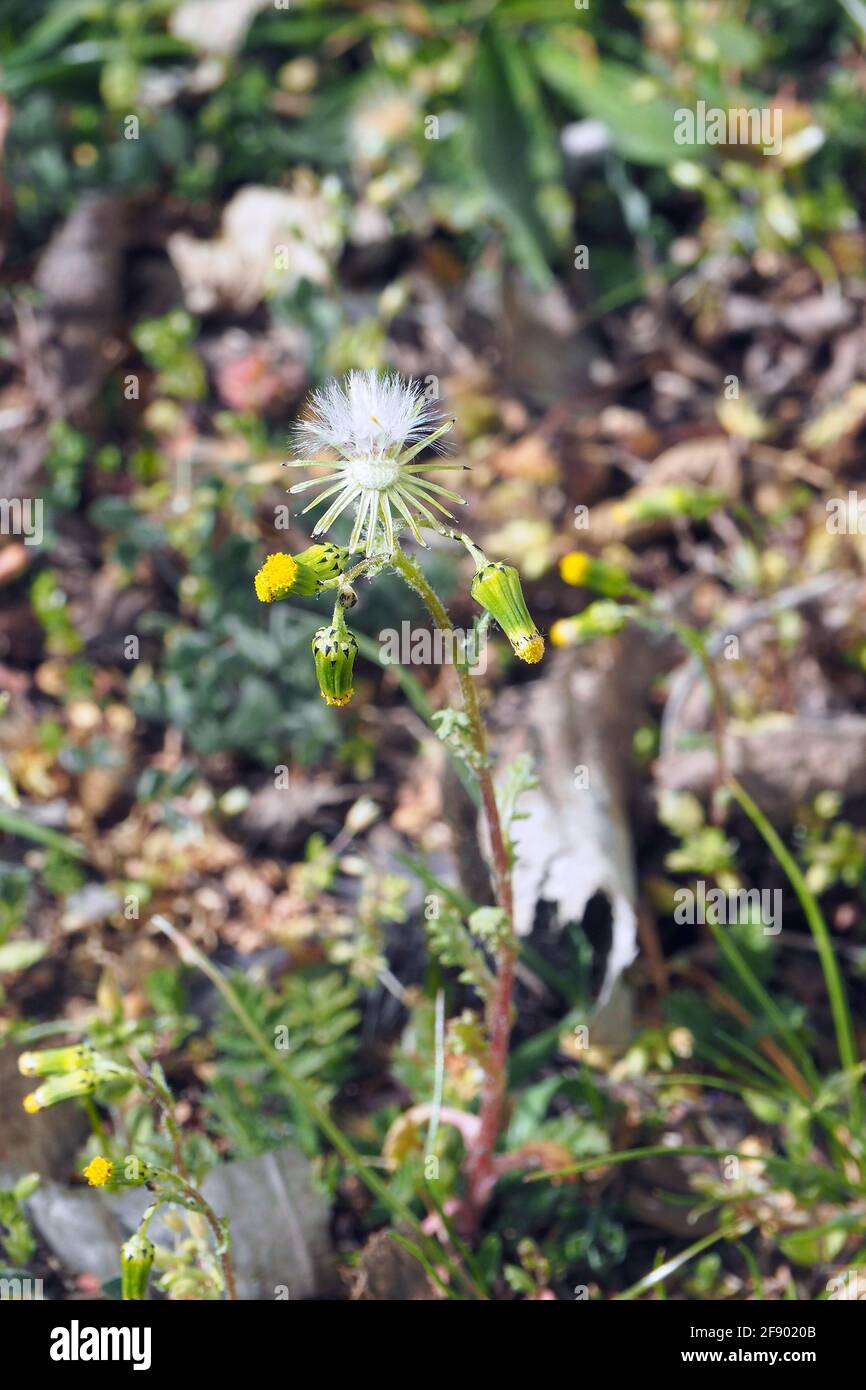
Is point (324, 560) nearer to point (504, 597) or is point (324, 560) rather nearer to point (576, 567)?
point (504, 597)

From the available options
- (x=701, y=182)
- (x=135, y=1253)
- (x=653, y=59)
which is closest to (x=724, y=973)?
(x=135, y=1253)

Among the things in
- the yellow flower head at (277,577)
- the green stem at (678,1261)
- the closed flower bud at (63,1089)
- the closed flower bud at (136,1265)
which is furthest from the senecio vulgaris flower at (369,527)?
the green stem at (678,1261)

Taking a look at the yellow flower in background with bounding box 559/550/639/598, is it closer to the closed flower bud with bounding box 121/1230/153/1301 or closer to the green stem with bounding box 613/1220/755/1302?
the green stem with bounding box 613/1220/755/1302

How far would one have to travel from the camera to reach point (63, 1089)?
1869mm

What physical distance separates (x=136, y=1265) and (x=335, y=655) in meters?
0.94

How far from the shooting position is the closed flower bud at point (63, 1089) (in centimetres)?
187

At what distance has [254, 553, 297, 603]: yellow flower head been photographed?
1.57 meters

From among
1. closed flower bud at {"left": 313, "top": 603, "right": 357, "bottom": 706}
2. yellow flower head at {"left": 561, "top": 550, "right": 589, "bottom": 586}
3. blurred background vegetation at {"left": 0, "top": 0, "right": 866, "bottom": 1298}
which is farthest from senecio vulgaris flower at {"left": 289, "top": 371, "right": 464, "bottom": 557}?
blurred background vegetation at {"left": 0, "top": 0, "right": 866, "bottom": 1298}

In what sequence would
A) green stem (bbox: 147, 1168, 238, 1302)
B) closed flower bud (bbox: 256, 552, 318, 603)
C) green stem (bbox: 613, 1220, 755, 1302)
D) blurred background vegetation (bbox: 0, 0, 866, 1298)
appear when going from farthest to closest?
blurred background vegetation (bbox: 0, 0, 866, 1298)
green stem (bbox: 613, 1220, 755, 1302)
green stem (bbox: 147, 1168, 238, 1302)
closed flower bud (bbox: 256, 552, 318, 603)

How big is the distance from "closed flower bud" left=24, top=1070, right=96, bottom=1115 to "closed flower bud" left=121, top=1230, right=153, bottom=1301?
0.72 ft

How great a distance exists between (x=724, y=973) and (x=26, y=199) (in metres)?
3.04

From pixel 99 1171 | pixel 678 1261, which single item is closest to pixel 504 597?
pixel 99 1171

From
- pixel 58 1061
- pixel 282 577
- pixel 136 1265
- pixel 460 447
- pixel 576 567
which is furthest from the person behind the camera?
pixel 460 447

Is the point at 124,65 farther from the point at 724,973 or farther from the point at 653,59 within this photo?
the point at 724,973
